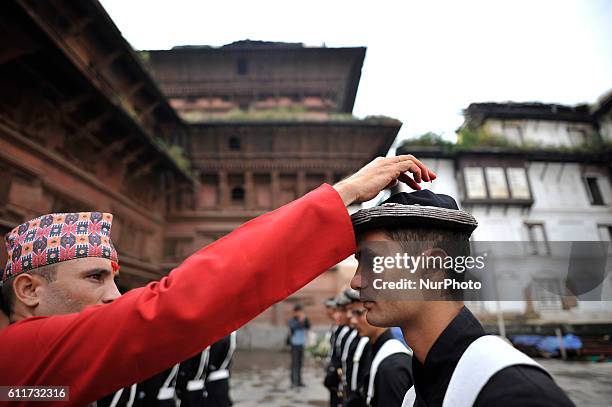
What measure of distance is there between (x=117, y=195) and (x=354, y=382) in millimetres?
10187

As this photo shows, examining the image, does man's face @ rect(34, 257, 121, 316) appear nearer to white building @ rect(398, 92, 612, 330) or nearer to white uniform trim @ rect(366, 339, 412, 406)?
white uniform trim @ rect(366, 339, 412, 406)

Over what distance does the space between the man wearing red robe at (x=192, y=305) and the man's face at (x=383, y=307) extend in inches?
7.7

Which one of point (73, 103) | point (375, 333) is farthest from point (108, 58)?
point (375, 333)

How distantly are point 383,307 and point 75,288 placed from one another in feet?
3.81

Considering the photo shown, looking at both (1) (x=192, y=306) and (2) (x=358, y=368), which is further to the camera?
(2) (x=358, y=368)

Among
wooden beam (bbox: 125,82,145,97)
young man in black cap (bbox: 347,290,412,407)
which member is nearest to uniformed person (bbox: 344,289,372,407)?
young man in black cap (bbox: 347,290,412,407)

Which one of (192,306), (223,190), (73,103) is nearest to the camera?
(192,306)

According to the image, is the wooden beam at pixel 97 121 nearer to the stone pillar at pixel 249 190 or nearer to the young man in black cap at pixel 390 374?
the stone pillar at pixel 249 190

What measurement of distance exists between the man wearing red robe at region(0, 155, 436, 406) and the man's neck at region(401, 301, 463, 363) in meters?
0.42

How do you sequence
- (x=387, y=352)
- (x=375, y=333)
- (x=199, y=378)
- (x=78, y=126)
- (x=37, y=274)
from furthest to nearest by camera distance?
1. (x=78, y=126)
2. (x=199, y=378)
3. (x=375, y=333)
4. (x=387, y=352)
5. (x=37, y=274)

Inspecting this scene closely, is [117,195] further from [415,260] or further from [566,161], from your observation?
[566,161]

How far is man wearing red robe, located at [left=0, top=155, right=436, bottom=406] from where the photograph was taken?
787 millimetres

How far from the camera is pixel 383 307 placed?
3.67 ft

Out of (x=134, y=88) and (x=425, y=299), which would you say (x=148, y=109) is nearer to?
(x=134, y=88)
